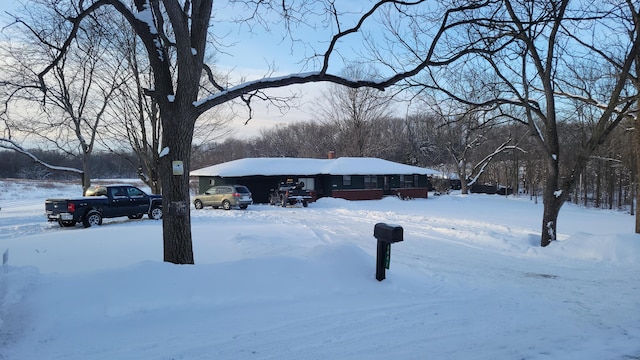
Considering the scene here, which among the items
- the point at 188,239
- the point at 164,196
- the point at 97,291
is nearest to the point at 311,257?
the point at 188,239

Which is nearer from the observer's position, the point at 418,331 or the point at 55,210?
the point at 418,331

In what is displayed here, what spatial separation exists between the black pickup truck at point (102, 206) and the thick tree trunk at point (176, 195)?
1324cm

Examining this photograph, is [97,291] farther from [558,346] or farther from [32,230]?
[32,230]

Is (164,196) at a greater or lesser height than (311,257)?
greater

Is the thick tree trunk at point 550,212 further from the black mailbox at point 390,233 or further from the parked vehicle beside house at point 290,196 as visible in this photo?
the parked vehicle beside house at point 290,196

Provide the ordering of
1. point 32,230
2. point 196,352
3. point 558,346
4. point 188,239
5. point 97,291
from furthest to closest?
point 32,230, point 188,239, point 97,291, point 558,346, point 196,352

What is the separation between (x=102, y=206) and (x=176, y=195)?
1393cm

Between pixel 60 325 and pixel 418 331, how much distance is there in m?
3.81

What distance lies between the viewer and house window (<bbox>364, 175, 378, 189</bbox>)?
124 feet

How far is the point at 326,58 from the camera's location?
7.16 metres

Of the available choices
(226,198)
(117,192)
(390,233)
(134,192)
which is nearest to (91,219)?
(117,192)

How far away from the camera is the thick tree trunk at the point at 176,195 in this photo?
6.70 meters

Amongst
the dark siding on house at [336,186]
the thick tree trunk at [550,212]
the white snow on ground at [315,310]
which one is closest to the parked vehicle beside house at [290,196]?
the dark siding on house at [336,186]

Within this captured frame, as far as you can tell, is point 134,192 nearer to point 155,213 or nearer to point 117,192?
point 117,192
